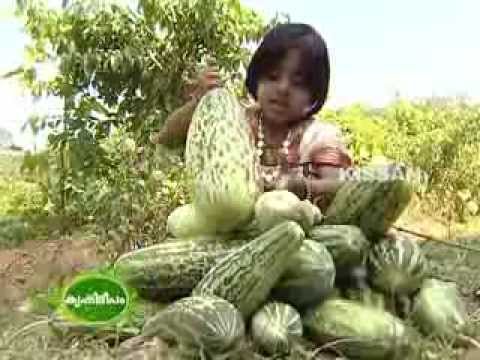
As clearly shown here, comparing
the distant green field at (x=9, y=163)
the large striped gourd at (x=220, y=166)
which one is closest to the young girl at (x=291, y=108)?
the large striped gourd at (x=220, y=166)

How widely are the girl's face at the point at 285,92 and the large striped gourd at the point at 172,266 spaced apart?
1.20ft

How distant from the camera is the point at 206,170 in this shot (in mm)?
1998

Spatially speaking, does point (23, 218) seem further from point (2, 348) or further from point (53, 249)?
point (2, 348)

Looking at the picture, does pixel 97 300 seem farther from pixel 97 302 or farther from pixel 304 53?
pixel 304 53

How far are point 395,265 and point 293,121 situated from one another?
0.45 m

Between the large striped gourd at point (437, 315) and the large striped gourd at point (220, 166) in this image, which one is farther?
the large striped gourd at point (437, 315)

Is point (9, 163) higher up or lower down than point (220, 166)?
lower down

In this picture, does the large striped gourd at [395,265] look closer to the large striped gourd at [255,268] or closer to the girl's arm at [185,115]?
the large striped gourd at [255,268]

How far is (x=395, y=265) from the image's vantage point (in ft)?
6.72

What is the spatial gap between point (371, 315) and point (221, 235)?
37 centimetres

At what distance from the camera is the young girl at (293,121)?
6.94ft

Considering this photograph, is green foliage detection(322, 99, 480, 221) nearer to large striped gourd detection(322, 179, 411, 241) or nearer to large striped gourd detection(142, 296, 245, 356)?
large striped gourd detection(322, 179, 411, 241)

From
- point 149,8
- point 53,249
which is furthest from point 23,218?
point 149,8

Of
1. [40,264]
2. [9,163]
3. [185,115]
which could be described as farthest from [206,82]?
[9,163]
